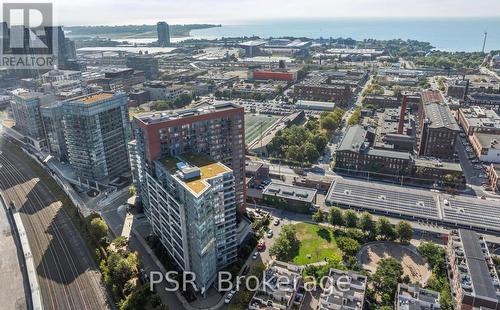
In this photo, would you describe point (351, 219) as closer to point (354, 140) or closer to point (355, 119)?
point (354, 140)

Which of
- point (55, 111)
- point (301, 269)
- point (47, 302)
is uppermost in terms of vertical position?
point (55, 111)

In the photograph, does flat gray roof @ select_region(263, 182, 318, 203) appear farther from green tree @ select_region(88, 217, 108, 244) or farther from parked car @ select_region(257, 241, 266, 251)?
green tree @ select_region(88, 217, 108, 244)

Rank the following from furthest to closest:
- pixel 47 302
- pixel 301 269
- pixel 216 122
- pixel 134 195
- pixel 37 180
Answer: pixel 37 180 < pixel 134 195 < pixel 216 122 < pixel 301 269 < pixel 47 302

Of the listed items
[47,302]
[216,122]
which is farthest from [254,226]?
[47,302]

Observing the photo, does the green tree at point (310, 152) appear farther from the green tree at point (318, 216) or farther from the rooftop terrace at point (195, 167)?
the rooftop terrace at point (195, 167)

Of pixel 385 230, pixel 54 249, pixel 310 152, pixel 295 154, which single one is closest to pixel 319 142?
pixel 310 152

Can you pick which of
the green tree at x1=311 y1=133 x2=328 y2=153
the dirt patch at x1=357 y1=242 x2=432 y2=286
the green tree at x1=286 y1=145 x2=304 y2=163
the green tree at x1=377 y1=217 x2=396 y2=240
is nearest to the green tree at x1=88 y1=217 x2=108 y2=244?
the dirt patch at x1=357 y1=242 x2=432 y2=286

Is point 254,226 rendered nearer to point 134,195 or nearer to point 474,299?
point 134,195
